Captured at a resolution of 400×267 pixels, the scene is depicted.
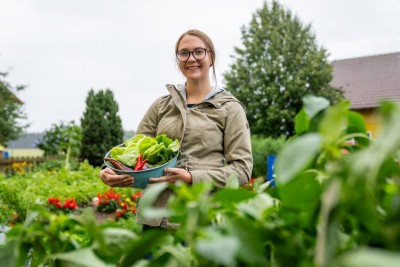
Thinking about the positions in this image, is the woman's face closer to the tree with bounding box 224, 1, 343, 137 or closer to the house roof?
the tree with bounding box 224, 1, 343, 137

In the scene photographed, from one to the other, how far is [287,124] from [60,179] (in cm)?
1264

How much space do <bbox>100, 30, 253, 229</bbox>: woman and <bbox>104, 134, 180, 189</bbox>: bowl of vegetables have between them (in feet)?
0.14

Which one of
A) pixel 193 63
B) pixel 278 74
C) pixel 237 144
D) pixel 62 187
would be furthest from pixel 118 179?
pixel 278 74

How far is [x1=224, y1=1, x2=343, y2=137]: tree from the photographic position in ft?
74.9

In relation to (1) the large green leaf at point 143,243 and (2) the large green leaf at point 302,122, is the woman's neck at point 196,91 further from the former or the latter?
(1) the large green leaf at point 143,243

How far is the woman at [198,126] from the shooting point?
8.66ft

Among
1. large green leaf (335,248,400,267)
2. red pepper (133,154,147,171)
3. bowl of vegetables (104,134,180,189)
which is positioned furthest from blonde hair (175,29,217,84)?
large green leaf (335,248,400,267)

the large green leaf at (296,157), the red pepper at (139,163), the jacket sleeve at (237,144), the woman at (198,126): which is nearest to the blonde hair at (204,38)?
the woman at (198,126)

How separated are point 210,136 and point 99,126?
659 inches

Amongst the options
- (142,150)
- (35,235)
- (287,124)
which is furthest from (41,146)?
(35,235)

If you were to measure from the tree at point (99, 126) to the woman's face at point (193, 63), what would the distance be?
16.2m

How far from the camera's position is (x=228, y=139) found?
2766mm

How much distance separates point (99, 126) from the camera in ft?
62.7

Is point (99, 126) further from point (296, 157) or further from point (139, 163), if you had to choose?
point (296, 157)
